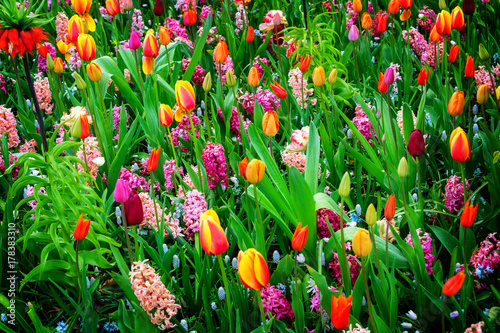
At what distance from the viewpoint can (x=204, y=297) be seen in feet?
5.50

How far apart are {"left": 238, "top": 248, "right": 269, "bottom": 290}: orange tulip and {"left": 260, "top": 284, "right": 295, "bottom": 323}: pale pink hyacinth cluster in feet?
1.31

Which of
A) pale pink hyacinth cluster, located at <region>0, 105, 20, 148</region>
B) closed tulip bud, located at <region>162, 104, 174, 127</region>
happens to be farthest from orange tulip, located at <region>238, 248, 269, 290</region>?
pale pink hyacinth cluster, located at <region>0, 105, 20, 148</region>

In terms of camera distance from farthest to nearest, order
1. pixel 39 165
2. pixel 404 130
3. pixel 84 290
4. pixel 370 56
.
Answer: pixel 370 56
pixel 404 130
pixel 39 165
pixel 84 290

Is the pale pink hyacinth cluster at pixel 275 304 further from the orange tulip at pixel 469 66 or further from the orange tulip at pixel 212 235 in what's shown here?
the orange tulip at pixel 469 66

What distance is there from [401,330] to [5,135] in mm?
1971

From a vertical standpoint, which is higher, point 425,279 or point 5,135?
point 5,135

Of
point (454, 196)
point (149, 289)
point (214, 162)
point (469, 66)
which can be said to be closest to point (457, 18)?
point (469, 66)

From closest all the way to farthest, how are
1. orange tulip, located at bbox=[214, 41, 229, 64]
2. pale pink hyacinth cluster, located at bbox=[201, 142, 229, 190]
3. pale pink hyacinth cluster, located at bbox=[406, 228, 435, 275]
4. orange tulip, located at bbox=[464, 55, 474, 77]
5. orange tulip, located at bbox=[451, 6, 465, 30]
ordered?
pale pink hyacinth cluster, located at bbox=[406, 228, 435, 275] → pale pink hyacinth cluster, located at bbox=[201, 142, 229, 190] → orange tulip, located at bbox=[464, 55, 474, 77] → orange tulip, located at bbox=[214, 41, 229, 64] → orange tulip, located at bbox=[451, 6, 465, 30]

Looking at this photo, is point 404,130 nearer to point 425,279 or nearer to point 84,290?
point 425,279

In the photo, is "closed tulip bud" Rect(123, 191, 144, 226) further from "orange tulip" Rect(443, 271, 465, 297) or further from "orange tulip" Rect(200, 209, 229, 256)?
"orange tulip" Rect(443, 271, 465, 297)

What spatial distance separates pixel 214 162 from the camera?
223cm

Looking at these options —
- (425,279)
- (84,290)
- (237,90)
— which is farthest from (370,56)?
(84,290)

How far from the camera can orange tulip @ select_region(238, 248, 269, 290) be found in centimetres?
120

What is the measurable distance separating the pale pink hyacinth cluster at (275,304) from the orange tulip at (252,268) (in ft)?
1.31
